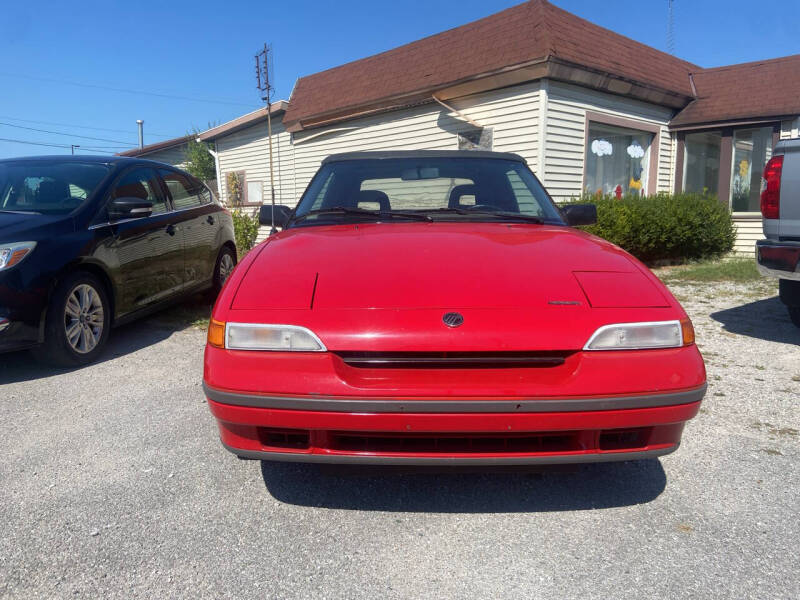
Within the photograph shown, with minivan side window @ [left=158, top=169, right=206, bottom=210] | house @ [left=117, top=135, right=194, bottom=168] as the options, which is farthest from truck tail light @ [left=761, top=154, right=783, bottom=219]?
house @ [left=117, top=135, right=194, bottom=168]

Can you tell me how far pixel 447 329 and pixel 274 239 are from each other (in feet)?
4.12

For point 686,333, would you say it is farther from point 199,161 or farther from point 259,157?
point 199,161

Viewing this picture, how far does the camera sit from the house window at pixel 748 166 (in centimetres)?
1120

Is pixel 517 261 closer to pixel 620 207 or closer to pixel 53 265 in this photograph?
pixel 53 265

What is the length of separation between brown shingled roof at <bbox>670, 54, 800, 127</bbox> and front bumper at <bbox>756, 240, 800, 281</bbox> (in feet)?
25.5

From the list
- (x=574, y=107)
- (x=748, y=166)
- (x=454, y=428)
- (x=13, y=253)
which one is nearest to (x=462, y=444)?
(x=454, y=428)

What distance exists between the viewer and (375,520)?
2.22 m

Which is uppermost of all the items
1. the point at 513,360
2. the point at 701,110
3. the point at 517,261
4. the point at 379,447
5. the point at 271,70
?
the point at 271,70

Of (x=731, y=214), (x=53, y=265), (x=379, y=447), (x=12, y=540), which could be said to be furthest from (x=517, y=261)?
(x=731, y=214)

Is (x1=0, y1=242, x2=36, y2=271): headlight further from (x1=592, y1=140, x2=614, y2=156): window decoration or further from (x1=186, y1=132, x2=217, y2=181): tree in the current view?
(x1=186, y1=132, x2=217, y2=181): tree

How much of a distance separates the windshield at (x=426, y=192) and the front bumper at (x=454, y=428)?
1.39 m

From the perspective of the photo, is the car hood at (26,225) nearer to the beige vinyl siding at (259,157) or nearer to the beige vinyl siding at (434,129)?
the beige vinyl siding at (434,129)

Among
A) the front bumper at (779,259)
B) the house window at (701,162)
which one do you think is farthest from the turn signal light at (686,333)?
the house window at (701,162)

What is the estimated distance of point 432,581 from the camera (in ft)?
6.11
